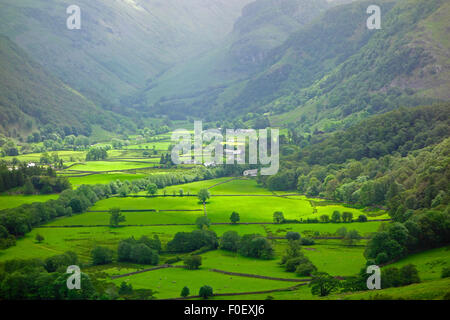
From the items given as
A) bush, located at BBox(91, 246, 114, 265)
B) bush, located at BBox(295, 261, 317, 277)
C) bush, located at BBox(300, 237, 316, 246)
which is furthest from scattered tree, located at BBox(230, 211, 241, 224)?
bush, located at BBox(295, 261, 317, 277)

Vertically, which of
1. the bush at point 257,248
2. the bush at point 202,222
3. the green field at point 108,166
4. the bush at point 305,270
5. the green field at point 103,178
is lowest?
the bush at point 305,270

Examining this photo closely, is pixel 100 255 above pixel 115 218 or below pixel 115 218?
below

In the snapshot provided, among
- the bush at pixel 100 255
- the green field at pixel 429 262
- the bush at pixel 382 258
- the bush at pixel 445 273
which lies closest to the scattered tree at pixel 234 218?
the bush at pixel 100 255

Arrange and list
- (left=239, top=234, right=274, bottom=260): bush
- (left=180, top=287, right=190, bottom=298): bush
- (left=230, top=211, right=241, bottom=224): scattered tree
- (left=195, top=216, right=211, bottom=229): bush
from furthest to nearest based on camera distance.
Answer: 1. (left=230, top=211, right=241, bottom=224): scattered tree
2. (left=195, top=216, right=211, bottom=229): bush
3. (left=239, top=234, right=274, bottom=260): bush
4. (left=180, top=287, right=190, bottom=298): bush

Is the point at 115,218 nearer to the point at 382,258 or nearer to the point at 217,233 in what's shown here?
the point at 217,233

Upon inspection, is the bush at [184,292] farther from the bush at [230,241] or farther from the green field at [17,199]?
the green field at [17,199]

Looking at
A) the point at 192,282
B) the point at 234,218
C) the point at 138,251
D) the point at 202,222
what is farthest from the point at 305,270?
the point at 234,218

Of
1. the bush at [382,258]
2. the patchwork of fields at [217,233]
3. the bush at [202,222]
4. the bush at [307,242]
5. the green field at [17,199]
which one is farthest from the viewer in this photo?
the green field at [17,199]

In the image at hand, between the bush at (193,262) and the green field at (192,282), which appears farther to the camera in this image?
the bush at (193,262)

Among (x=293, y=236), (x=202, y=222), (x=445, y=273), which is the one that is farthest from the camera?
(x=202, y=222)

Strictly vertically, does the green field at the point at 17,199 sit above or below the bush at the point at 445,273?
above

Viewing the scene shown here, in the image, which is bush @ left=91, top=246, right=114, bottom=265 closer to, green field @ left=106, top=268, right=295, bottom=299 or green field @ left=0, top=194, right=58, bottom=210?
green field @ left=106, top=268, right=295, bottom=299
